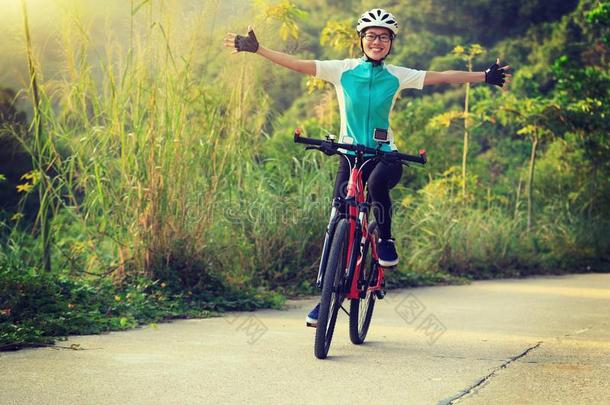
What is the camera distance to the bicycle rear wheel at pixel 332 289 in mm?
6641

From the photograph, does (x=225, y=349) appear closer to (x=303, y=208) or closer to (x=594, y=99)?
(x=303, y=208)

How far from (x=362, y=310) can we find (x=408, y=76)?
170cm

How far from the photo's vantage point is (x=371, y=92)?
7324 mm

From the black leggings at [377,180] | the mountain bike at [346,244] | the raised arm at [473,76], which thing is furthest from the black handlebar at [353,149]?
the raised arm at [473,76]

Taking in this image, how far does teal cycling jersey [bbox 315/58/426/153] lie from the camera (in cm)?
731

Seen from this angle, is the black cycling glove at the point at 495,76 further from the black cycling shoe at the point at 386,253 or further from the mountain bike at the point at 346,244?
the black cycling shoe at the point at 386,253

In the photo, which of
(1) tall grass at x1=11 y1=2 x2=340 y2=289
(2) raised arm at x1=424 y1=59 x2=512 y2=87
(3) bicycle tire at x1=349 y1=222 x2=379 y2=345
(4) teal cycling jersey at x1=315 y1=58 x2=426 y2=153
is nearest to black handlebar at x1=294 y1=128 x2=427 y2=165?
(4) teal cycling jersey at x1=315 y1=58 x2=426 y2=153

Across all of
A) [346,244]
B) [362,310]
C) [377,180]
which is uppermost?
[377,180]

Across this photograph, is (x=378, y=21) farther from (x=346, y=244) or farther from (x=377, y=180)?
(x=346, y=244)

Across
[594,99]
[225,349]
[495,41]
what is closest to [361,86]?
[225,349]

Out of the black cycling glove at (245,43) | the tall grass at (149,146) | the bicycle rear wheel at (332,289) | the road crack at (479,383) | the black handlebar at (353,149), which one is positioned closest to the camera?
the road crack at (479,383)

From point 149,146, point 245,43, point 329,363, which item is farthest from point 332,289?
point 149,146

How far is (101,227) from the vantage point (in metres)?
9.24

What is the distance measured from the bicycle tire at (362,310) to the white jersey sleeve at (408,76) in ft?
3.33
